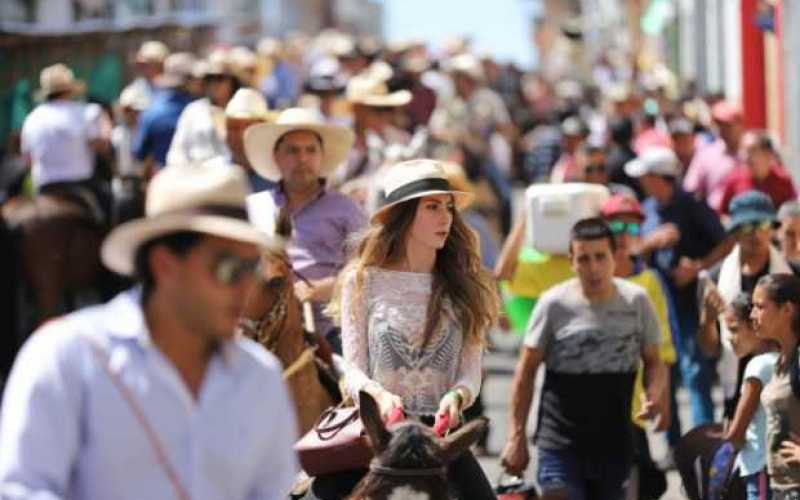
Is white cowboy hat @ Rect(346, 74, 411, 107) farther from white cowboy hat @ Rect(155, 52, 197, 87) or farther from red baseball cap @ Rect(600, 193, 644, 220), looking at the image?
red baseball cap @ Rect(600, 193, 644, 220)

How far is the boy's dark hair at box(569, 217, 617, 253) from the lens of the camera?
1006 centimetres

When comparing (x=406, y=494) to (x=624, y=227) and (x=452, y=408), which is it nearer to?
(x=452, y=408)

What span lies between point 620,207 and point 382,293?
14.3 ft

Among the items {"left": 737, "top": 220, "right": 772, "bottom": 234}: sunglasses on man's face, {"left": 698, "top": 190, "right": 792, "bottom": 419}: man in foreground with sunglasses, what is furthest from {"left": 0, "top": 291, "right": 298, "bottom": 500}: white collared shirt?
{"left": 737, "top": 220, "right": 772, "bottom": 234}: sunglasses on man's face

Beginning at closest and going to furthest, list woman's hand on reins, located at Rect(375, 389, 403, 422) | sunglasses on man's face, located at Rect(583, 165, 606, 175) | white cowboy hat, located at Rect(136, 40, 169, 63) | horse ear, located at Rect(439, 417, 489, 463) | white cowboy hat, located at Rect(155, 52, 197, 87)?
horse ear, located at Rect(439, 417, 489, 463)
woman's hand on reins, located at Rect(375, 389, 403, 422)
sunglasses on man's face, located at Rect(583, 165, 606, 175)
white cowboy hat, located at Rect(155, 52, 197, 87)
white cowboy hat, located at Rect(136, 40, 169, 63)

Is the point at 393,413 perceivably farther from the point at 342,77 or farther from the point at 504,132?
the point at 504,132

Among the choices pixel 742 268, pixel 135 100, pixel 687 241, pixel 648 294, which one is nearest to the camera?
pixel 648 294

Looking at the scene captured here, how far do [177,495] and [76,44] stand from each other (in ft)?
88.3

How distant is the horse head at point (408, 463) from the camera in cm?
666

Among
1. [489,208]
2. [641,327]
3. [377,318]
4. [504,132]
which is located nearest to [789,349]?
[641,327]

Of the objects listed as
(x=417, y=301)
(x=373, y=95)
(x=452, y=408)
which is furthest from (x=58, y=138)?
(x=452, y=408)

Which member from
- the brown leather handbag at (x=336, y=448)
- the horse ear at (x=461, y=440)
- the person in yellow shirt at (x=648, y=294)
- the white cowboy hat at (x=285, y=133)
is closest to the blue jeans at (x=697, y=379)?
the person in yellow shirt at (x=648, y=294)

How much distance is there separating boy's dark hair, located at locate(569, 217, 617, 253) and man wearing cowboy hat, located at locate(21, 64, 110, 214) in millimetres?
8610

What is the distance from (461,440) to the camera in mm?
7012
